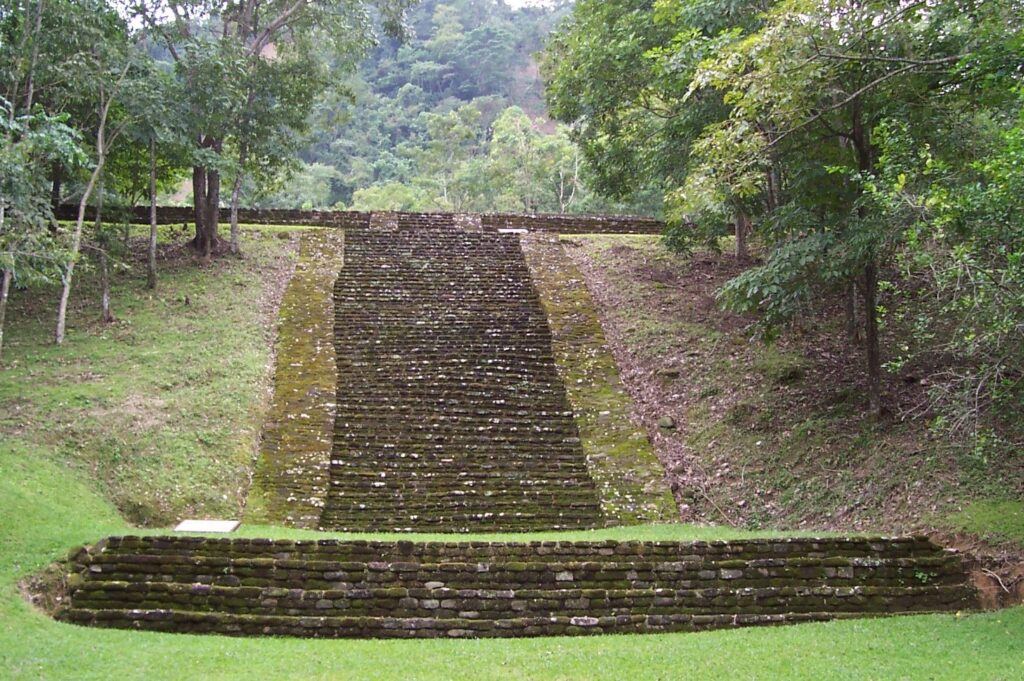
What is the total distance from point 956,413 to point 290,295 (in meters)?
11.4

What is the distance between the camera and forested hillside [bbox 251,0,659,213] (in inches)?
1206

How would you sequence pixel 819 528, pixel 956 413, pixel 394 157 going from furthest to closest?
pixel 394 157, pixel 819 528, pixel 956 413

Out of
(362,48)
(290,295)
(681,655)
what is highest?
(362,48)

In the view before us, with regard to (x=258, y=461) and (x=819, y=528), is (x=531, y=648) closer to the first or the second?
(x=819, y=528)

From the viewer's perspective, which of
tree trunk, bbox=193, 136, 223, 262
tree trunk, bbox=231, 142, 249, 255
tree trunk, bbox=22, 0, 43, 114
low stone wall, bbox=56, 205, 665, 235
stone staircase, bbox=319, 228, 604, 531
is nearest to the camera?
stone staircase, bbox=319, 228, 604, 531

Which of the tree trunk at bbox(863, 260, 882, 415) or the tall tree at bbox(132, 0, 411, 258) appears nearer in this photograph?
the tree trunk at bbox(863, 260, 882, 415)

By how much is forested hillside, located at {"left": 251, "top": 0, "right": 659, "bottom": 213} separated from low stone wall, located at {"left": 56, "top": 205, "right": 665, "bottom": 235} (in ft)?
2.63

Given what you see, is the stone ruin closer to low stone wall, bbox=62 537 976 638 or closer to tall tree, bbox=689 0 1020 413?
low stone wall, bbox=62 537 976 638

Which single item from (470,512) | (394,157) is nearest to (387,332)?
(470,512)

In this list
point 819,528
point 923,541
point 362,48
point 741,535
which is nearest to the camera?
point 923,541

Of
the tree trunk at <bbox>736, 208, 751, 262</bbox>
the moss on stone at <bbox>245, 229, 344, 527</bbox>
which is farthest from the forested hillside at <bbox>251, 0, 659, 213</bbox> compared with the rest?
the moss on stone at <bbox>245, 229, 344, 527</bbox>

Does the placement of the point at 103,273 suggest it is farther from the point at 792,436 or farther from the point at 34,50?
the point at 792,436

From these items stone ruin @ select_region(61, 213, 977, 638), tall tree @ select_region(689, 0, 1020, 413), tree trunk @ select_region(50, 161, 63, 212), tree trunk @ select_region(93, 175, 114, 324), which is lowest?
stone ruin @ select_region(61, 213, 977, 638)

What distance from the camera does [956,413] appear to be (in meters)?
6.85
